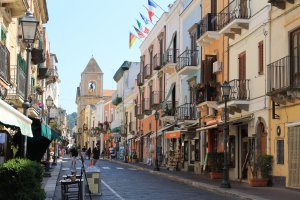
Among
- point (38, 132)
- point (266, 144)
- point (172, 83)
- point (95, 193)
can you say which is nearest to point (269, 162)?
point (266, 144)

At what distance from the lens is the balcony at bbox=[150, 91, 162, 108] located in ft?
149

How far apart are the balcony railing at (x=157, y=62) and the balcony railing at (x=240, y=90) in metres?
18.8

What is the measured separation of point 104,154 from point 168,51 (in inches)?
1681

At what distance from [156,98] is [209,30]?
60.1ft

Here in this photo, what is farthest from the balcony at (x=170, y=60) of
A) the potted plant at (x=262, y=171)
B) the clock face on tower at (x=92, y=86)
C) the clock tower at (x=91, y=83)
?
the clock face on tower at (x=92, y=86)

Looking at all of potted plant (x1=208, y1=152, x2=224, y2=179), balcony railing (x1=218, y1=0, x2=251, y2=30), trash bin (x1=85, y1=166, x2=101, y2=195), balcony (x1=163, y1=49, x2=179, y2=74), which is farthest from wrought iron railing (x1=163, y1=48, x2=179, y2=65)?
trash bin (x1=85, y1=166, x2=101, y2=195)

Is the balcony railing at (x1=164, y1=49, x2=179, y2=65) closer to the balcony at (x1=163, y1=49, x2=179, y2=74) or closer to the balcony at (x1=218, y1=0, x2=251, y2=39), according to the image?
the balcony at (x1=163, y1=49, x2=179, y2=74)

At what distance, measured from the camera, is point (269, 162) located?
21.7 meters

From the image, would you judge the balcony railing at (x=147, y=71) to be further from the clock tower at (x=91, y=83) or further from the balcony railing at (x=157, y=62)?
the clock tower at (x=91, y=83)

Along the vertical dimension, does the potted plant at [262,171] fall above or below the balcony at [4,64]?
below

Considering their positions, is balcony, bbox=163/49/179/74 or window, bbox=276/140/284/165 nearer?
window, bbox=276/140/284/165

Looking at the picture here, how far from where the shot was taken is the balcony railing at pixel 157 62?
44.3m

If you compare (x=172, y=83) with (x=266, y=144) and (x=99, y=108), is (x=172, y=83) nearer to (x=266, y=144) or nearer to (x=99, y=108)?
(x=266, y=144)

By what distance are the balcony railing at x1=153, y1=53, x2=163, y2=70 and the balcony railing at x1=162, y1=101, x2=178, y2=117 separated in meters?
3.87
